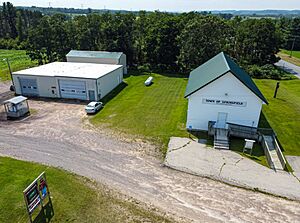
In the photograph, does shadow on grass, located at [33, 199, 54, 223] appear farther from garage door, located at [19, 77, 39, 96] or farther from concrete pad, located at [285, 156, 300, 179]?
garage door, located at [19, 77, 39, 96]

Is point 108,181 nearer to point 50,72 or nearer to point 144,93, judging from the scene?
point 144,93

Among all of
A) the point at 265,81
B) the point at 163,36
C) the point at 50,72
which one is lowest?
the point at 265,81

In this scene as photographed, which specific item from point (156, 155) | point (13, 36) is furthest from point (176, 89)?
point (13, 36)

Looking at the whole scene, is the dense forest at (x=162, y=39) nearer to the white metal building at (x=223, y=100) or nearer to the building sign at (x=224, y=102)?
the white metal building at (x=223, y=100)

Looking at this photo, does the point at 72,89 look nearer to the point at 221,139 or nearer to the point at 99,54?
the point at 99,54

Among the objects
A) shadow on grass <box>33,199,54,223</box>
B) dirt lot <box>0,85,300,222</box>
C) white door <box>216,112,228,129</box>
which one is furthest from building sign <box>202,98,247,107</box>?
shadow on grass <box>33,199,54,223</box>

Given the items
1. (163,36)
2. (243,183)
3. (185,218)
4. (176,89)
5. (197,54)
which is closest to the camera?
(185,218)
